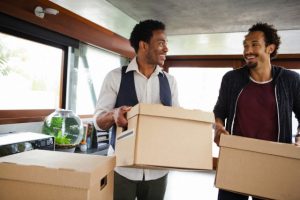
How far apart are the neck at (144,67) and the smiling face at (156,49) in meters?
0.03

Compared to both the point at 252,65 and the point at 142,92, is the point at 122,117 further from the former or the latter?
the point at 252,65

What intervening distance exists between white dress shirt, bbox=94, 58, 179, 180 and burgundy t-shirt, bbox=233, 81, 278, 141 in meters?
0.48

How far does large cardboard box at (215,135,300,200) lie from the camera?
1.05 metres

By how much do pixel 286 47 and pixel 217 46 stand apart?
0.87 m

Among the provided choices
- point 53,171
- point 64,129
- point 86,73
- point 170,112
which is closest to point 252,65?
point 170,112

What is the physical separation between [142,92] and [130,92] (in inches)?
2.7

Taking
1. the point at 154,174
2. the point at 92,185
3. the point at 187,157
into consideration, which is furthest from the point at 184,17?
the point at 92,185

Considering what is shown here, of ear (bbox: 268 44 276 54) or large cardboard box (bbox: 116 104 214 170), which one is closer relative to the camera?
large cardboard box (bbox: 116 104 214 170)

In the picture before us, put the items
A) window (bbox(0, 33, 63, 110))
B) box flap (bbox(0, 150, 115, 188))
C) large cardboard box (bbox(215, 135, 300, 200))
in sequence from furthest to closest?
window (bbox(0, 33, 63, 110)) < large cardboard box (bbox(215, 135, 300, 200)) < box flap (bbox(0, 150, 115, 188))

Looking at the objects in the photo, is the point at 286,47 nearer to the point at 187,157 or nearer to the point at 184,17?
the point at 184,17

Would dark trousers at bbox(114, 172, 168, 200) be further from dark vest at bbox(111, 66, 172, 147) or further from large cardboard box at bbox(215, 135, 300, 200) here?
large cardboard box at bbox(215, 135, 300, 200)

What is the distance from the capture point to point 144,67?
1468 millimetres

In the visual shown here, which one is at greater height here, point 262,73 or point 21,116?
point 262,73

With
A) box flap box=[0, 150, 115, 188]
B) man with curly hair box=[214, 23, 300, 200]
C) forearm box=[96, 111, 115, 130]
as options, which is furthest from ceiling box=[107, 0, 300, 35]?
box flap box=[0, 150, 115, 188]
